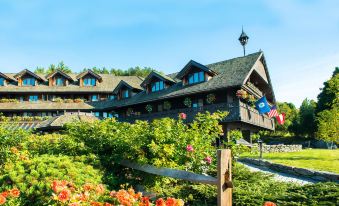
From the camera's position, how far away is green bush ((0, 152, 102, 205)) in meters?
6.75

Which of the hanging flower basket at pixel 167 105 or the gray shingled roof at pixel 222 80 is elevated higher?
the gray shingled roof at pixel 222 80

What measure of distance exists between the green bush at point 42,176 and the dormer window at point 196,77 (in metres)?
22.5

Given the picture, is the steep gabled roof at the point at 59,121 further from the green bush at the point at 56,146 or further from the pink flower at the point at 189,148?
the pink flower at the point at 189,148

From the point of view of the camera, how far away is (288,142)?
2227 inches

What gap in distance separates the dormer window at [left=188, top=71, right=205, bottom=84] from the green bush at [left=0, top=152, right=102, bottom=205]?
2248 centimetres

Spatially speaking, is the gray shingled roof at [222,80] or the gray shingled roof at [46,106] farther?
the gray shingled roof at [46,106]

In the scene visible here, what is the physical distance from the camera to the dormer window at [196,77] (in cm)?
3054

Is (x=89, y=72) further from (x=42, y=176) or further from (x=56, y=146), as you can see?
Result: (x=42, y=176)

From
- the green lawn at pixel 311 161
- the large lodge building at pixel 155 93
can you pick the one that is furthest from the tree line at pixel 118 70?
the green lawn at pixel 311 161

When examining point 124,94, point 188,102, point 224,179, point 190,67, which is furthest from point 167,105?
point 224,179

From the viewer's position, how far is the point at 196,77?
102 feet

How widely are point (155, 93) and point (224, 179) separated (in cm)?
2890

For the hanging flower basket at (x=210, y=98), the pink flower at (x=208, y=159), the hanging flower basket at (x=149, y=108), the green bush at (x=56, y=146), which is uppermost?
the hanging flower basket at (x=210, y=98)

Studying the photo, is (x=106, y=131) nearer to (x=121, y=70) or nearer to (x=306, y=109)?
(x=306, y=109)
